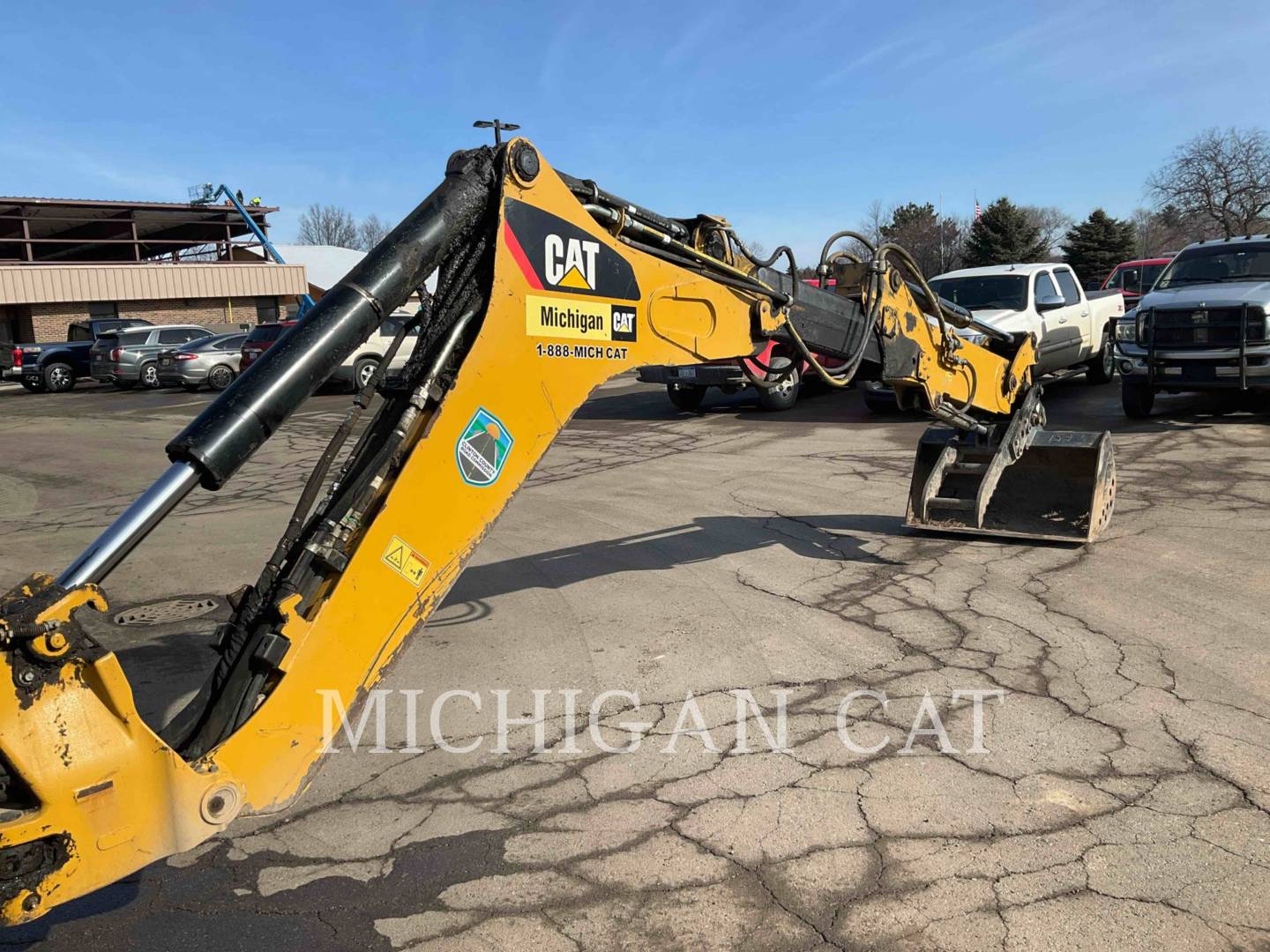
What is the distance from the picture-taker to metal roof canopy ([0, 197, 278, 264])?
41.9m

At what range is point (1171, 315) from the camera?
1206 centimetres

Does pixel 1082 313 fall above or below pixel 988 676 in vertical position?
above

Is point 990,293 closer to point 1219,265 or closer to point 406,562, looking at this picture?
point 1219,265

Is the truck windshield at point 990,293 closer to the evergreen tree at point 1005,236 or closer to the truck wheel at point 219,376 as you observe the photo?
the truck wheel at point 219,376

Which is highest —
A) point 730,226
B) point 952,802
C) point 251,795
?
point 730,226

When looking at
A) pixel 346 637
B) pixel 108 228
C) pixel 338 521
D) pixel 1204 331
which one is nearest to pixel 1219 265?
pixel 1204 331

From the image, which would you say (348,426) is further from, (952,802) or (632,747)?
(952,802)

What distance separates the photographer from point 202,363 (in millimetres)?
25375

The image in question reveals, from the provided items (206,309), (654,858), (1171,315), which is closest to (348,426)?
(654,858)

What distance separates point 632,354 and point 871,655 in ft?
8.04

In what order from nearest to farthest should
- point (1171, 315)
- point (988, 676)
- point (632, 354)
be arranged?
point (632, 354), point (988, 676), point (1171, 315)

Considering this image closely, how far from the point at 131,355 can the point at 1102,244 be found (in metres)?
44.8

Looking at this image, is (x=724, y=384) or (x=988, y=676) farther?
(x=724, y=384)

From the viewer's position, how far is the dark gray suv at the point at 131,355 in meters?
27.4
